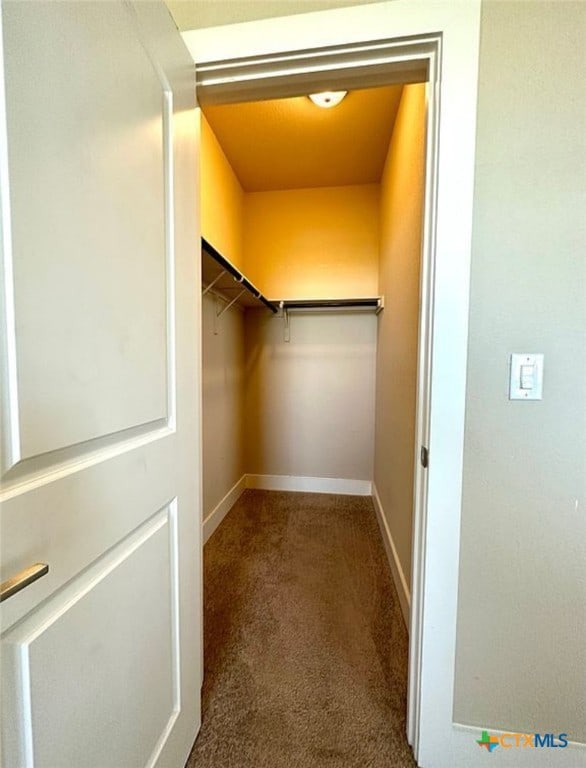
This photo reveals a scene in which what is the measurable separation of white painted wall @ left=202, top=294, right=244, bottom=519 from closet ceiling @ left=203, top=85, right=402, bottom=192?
1105mm

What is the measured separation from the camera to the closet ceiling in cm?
198

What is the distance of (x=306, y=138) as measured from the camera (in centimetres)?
229

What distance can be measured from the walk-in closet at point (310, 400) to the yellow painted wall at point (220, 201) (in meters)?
0.02

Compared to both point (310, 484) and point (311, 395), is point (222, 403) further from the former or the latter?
point (310, 484)

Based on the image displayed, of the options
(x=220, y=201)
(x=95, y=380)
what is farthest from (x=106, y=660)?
(x=220, y=201)

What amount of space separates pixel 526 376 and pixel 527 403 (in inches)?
2.9

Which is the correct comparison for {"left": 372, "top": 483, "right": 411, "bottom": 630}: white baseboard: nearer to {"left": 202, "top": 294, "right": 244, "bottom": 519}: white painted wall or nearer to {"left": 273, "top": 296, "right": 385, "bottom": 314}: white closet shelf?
{"left": 202, "top": 294, "right": 244, "bottom": 519}: white painted wall

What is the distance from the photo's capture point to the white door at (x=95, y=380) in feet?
1.58

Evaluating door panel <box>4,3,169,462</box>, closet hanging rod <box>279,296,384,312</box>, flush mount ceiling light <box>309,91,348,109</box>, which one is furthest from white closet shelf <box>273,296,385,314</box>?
door panel <box>4,3,169,462</box>

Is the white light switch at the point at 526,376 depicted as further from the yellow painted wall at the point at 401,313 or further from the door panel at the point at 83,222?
the door panel at the point at 83,222

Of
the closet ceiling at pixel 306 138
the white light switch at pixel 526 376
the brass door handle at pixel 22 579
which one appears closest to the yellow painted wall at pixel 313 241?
the closet ceiling at pixel 306 138

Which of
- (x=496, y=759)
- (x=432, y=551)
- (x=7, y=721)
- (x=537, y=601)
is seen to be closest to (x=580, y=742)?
(x=496, y=759)

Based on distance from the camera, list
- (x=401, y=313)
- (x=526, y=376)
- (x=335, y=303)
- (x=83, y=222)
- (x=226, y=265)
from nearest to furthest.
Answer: (x=83, y=222), (x=526, y=376), (x=226, y=265), (x=401, y=313), (x=335, y=303)

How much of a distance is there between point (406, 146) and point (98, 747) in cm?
244
